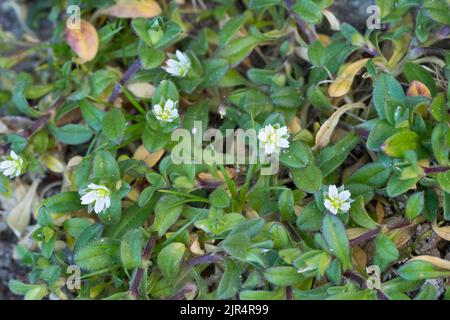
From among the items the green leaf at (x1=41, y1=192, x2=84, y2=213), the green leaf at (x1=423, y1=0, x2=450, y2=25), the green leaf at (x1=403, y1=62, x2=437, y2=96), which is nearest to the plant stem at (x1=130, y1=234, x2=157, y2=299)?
the green leaf at (x1=41, y1=192, x2=84, y2=213)

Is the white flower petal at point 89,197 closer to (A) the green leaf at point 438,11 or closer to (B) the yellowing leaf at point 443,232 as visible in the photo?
(B) the yellowing leaf at point 443,232

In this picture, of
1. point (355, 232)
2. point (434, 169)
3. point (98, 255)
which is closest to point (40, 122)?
point (98, 255)

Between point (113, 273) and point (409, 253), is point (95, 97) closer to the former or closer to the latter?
point (113, 273)

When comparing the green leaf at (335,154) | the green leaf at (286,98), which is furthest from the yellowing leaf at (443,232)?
the green leaf at (286,98)

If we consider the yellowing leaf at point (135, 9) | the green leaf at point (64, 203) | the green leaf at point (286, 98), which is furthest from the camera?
the yellowing leaf at point (135, 9)
